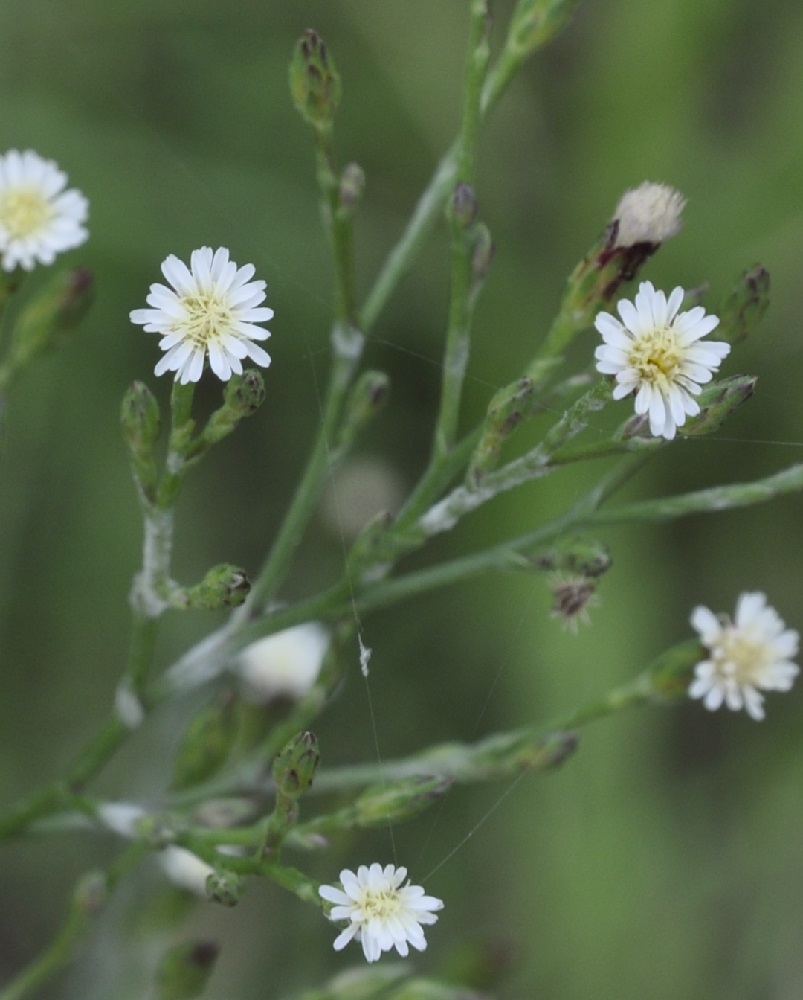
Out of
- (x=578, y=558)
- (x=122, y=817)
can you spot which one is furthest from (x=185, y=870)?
(x=578, y=558)

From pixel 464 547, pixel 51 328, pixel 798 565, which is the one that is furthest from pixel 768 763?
pixel 51 328

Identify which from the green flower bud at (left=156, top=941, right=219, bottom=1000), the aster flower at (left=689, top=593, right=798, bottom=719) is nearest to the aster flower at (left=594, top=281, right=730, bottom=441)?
the aster flower at (left=689, top=593, right=798, bottom=719)

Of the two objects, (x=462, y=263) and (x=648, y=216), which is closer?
(x=648, y=216)

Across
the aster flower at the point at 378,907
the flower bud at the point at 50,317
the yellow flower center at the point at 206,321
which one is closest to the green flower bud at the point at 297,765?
the aster flower at the point at 378,907

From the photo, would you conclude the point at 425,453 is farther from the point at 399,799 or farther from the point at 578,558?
the point at 399,799

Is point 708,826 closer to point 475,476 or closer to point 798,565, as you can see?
point 798,565

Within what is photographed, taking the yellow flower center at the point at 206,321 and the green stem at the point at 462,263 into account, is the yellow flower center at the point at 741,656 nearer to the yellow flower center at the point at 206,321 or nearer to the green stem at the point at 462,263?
the green stem at the point at 462,263
